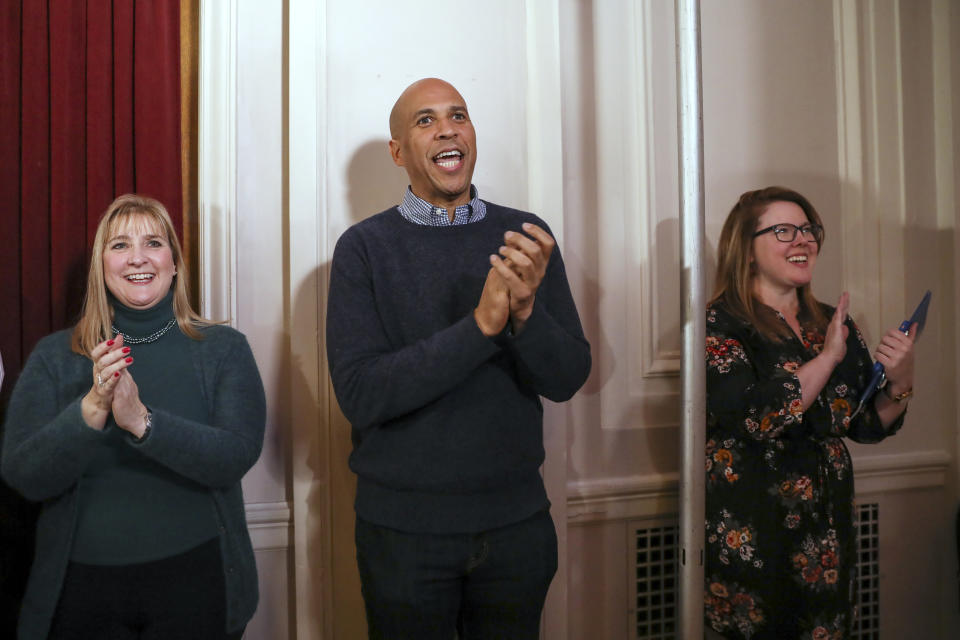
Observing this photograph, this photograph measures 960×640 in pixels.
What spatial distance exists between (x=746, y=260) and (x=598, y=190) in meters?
0.53

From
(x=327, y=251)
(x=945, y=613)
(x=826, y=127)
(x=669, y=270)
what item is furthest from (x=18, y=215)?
(x=945, y=613)

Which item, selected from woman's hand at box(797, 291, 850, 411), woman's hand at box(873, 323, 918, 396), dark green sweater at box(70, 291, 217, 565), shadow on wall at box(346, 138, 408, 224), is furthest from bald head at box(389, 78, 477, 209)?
woman's hand at box(873, 323, 918, 396)

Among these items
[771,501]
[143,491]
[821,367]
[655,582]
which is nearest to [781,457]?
[771,501]

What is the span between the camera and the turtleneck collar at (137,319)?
4.76 ft

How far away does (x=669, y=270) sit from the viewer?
2.22 m

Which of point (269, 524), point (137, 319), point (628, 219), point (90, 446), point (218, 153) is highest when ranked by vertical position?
point (218, 153)

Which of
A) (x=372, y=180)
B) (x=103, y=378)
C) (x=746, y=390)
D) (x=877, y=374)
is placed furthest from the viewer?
(x=372, y=180)

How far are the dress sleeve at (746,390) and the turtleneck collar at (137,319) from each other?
50.8 inches

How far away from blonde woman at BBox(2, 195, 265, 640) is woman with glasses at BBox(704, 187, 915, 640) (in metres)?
1.12

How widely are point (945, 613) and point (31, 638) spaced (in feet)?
9.27

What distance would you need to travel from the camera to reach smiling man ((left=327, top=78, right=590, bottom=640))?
1321mm

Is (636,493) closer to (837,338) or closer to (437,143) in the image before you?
(837,338)

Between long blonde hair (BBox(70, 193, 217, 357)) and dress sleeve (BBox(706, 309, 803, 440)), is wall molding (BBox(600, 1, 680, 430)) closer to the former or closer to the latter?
dress sleeve (BBox(706, 309, 803, 440))

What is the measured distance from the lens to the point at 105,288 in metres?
1.46
